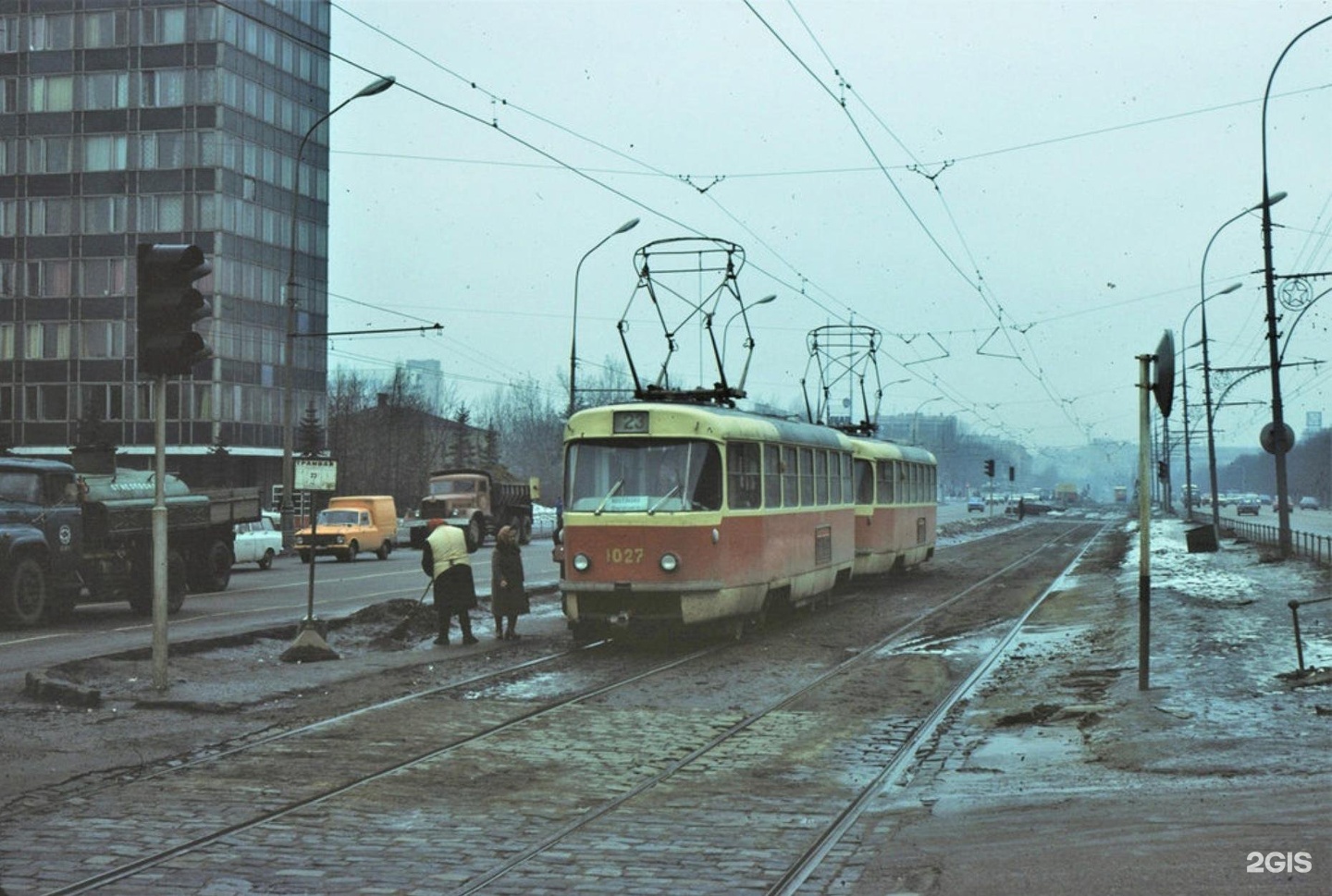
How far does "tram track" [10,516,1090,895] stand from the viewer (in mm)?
7293

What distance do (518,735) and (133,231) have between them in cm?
6550

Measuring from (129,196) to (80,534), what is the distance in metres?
53.7

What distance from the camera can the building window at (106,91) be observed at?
232 ft

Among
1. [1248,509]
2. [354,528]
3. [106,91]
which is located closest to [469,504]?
[354,528]

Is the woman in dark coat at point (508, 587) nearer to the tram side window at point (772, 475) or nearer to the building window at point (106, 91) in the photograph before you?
the tram side window at point (772, 475)

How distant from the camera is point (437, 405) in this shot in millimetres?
130375

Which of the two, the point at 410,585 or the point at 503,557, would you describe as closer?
the point at 503,557

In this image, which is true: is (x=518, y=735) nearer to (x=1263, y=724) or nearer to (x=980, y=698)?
(x=980, y=698)

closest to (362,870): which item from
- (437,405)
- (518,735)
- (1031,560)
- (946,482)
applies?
(518,735)

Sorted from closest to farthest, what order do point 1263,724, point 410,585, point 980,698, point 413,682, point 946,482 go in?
point 1263,724, point 980,698, point 413,682, point 410,585, point 946,482

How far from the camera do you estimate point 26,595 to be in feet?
68.5

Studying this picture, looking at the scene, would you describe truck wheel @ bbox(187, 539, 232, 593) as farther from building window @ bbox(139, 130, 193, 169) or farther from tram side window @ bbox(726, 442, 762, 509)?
building window @ bbox(139, 130, 193, 169)

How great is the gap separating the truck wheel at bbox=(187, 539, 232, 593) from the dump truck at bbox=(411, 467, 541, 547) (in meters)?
22.1

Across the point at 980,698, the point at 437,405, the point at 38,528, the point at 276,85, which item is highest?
the point at 276,85
